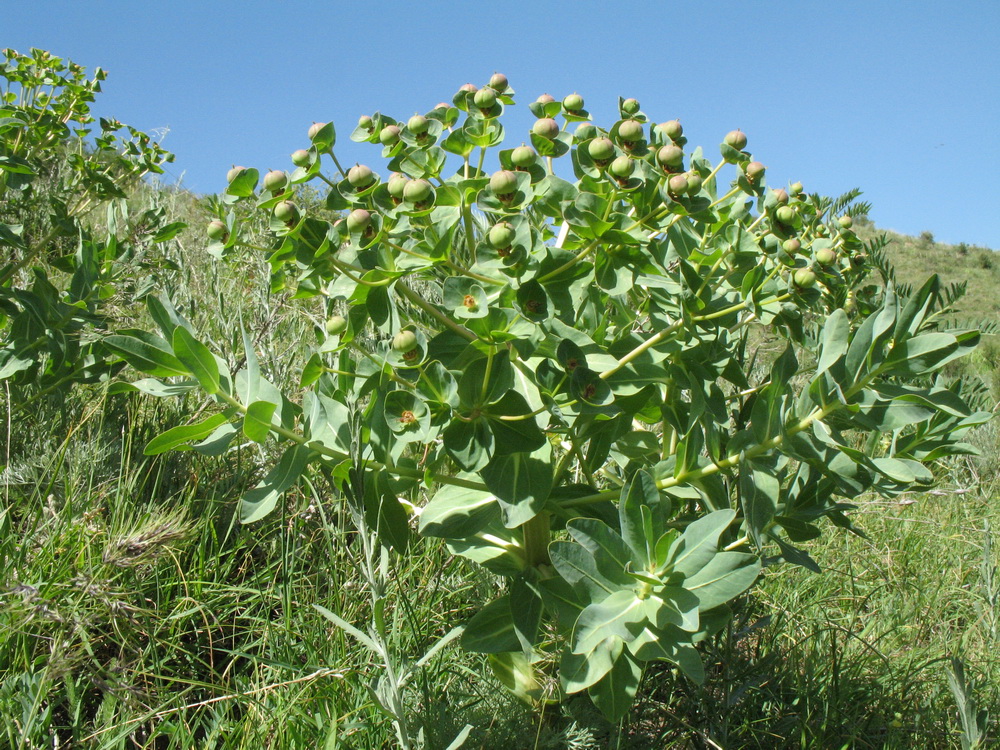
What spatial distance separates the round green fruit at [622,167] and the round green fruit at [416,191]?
35cm

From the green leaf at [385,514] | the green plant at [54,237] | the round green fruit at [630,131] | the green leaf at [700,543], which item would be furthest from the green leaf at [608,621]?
the green plant at [54,237]

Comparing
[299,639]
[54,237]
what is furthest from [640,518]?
[54,237]

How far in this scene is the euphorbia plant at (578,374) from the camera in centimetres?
133

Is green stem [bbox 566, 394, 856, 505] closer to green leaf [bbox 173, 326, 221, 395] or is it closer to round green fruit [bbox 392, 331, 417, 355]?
round green fruit [bbox 392, 331, 417, 355]

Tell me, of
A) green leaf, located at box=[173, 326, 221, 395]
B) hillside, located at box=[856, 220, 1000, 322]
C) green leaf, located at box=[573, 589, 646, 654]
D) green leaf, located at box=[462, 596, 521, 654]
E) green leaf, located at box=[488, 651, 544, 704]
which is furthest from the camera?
hillside, located at box=[856, 220, 1000, 322]

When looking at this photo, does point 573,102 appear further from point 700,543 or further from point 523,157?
point 700,543

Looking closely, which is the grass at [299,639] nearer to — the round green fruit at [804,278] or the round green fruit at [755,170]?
the round green fruit at [804,278]

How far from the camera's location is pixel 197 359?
4.63 feet

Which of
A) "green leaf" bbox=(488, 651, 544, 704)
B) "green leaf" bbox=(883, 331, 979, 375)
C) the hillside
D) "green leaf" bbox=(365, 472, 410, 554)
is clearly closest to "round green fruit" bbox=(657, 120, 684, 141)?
"green leaf" bbox=(883, 331, 979, 375)

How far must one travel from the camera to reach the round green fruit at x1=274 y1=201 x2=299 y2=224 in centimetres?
136

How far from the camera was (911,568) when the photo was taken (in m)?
2.96

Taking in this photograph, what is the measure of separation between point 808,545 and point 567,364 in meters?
2.21

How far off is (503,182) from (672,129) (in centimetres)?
47

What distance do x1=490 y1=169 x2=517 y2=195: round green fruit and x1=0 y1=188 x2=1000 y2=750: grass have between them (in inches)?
29.6
